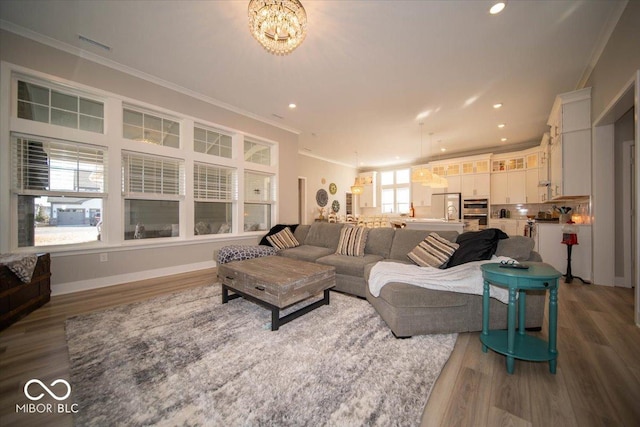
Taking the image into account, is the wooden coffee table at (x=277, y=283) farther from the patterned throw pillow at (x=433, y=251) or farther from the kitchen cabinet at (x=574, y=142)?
the kitchen cabinet at (x=574, y=142)

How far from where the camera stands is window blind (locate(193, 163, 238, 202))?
14.4 ft

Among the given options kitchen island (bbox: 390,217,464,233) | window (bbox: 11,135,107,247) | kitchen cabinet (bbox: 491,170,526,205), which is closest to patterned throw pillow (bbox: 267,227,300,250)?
kitchen island (bbox: 390,217,464,233)

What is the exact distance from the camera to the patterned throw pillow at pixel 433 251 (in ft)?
8.48

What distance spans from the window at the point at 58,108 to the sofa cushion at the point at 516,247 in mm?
5376

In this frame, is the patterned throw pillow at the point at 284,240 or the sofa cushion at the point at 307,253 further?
the patterned throw pillow at the point at 284,240

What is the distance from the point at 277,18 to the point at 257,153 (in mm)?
3563

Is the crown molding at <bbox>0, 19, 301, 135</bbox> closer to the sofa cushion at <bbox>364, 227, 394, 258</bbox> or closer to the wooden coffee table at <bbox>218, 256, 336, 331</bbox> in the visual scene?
the wooden coffee table at <bbox>218, 256, 336, 331</bbox>

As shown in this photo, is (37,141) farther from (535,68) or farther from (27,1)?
(535,68)

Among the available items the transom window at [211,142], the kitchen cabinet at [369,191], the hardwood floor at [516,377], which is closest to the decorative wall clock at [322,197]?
the kitchen cabinet at [369,191]

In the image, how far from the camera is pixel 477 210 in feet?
24.0

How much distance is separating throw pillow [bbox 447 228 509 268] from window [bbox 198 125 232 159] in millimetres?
4411

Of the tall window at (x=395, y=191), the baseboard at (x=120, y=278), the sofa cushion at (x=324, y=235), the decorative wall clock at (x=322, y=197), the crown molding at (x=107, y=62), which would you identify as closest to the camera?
the crown molding at (x=107, y=62)

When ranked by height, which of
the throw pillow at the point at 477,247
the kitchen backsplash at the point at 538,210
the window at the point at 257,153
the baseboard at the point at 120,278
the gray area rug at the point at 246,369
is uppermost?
the window at the point at 257,153

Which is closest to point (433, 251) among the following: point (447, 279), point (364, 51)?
point (447, 279)
